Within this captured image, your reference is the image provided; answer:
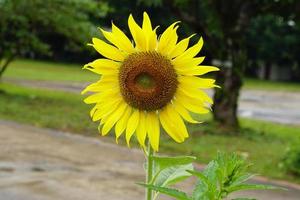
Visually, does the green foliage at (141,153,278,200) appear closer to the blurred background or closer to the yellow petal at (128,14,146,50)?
the yellow petal at (128,14,146,50)

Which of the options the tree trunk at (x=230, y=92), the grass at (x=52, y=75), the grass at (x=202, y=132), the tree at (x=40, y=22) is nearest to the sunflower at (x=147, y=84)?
the grass at (x=202, y=132)

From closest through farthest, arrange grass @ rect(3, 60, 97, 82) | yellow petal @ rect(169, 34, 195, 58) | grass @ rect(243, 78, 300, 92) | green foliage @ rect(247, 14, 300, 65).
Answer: yellow petal @ rect(169, 34, 195, 58), grass @ rect(3, 60, 97, 82), grass @ rect(243, 78, 300, 92), green foliage @ rect(247, 14, 300, 65)

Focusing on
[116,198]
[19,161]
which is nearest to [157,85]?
[116,198]

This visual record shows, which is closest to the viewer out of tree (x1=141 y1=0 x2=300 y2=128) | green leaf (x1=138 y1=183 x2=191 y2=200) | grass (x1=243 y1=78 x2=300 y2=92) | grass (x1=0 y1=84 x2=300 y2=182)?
green leaf (x1=138 y1=183 x2=191 y2=200)

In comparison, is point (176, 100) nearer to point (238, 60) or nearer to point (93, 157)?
point (93, 157)

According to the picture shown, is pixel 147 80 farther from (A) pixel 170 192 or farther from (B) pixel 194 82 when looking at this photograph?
(A) pixel 170 192

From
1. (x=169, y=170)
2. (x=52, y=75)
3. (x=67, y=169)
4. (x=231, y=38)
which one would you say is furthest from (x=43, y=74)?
(x=169, y=170)

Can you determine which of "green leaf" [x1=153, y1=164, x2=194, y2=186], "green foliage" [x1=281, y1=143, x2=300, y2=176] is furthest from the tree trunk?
"green leaf" [x1=153, y1=164, x2=194, y2=186]
